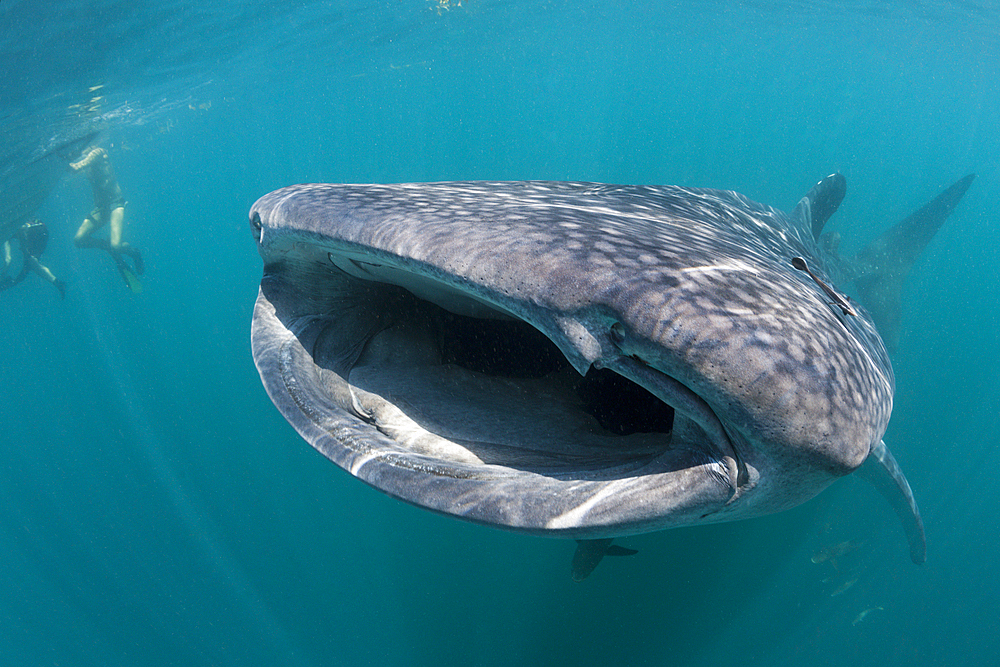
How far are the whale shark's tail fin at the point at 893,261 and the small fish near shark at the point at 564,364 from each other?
719 cm

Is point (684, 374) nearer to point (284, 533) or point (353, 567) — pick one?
point (353, 567)

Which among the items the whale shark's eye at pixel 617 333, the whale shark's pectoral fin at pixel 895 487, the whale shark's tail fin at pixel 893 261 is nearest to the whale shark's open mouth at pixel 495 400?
the whale shark's eye at pixel 617 333

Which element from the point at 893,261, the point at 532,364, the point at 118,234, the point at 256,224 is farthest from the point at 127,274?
the point at 893,261

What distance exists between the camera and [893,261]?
25.0ft

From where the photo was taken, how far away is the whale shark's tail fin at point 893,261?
745 cm

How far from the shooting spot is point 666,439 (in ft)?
4.99

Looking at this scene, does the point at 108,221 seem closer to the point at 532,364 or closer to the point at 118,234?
the point at 118,234

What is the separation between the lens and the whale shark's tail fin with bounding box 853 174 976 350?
7.45 m

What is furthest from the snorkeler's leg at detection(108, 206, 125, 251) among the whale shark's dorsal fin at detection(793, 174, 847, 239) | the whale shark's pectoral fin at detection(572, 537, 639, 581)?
the whale shark's dorsal fin at detection(793, 174, 847, 239)

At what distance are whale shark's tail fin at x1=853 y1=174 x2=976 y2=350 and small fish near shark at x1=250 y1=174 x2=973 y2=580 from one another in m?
7.19

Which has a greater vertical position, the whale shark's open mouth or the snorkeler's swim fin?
the whale shark's open mouth

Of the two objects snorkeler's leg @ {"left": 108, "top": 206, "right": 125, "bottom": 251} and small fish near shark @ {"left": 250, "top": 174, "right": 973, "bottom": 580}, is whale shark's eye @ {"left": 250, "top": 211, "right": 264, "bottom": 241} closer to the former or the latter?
small fish near shark @ {"left": 250, "top": 174, "right": 973, "bottom": 580}

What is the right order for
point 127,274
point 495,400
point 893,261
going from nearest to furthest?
1. point 495,400
2. point 893,261
3. point 127,274

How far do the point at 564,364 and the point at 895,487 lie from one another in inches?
106
